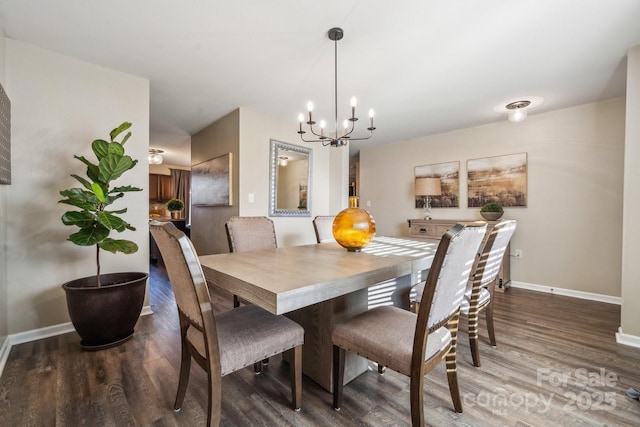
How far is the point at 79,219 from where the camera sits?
188 cm

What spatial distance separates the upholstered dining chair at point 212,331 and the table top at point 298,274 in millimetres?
145

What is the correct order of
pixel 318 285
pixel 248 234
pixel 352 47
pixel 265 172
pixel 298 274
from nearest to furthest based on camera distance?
1. pixel 318 285
2. pixel 298 274
3. pixel 352 47
4. pixel 248 234
5. pixel 265 172

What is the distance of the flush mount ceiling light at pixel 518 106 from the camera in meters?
3.05

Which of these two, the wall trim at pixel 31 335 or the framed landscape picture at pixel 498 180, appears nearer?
the wall trim at pixel 31 335

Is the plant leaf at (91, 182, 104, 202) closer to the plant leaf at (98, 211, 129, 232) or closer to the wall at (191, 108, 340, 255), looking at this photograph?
the plant leaf at (98, 211, 129, 232)

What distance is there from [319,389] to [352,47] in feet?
7.58

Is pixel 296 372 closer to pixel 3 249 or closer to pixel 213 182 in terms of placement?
pixel 3 249

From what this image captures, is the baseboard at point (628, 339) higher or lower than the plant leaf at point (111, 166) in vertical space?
lower

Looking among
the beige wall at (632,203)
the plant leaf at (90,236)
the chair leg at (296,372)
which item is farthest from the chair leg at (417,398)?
the beige wall at (632,203)

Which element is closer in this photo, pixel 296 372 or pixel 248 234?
pixel 296 372

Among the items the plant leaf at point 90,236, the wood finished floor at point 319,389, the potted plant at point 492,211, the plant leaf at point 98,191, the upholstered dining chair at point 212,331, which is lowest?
the wood finished floor at point 319,389

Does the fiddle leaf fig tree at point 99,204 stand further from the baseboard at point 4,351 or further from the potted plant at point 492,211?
the potted plant at point 492,211

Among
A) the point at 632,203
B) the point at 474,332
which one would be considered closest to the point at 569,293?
the point at 632,203

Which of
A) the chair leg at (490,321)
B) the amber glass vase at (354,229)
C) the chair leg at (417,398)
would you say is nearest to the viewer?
the chair leg at (417,398)
